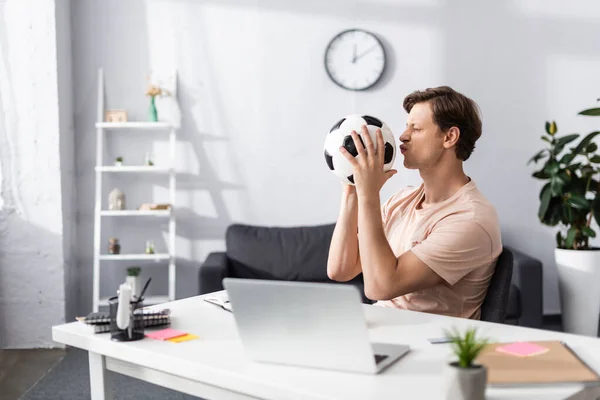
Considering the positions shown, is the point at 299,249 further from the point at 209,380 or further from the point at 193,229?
the point at 209,380

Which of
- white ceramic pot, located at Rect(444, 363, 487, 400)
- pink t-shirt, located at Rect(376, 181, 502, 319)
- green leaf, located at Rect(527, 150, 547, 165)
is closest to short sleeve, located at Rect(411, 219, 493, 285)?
pink t-shirt, located at Rect(376, 181, 502, 319)

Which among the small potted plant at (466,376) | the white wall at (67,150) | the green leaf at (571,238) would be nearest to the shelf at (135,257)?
the white wall at (67,150)

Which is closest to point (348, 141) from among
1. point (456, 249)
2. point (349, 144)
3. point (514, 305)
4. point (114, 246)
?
point (349, 144)

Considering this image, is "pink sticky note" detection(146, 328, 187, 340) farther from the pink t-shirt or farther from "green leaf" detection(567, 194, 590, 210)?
"green leaf" detection(567, 194, 590, 210)

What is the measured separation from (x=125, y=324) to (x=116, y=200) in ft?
9.12

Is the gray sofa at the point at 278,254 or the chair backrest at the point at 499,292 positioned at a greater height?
the chair backrest at the point at 499,292

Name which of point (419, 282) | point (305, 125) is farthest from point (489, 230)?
point (305, 125)

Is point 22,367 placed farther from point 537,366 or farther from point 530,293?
point 537,366

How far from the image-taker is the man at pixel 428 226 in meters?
1.69

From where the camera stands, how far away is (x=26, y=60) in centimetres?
381

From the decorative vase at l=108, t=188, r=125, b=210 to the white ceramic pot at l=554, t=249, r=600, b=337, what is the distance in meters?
2.61

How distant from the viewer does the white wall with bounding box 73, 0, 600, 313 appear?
4258 millimetres

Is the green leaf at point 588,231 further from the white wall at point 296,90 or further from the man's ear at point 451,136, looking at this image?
the man's ear at point 451,136

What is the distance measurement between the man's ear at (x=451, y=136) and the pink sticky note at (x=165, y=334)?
91cm
